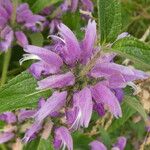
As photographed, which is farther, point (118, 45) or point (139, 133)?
point (139, 133)

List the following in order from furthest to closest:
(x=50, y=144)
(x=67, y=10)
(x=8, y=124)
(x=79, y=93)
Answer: (x=67, y=10) → (x=8, y=124) → (x=50, y=144) → (x=79, y=93)

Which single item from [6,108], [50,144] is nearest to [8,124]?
[50,144]

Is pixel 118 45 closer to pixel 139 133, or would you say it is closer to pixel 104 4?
pixel 104 4

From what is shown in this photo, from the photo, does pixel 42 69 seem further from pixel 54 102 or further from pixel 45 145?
pixel 45 145

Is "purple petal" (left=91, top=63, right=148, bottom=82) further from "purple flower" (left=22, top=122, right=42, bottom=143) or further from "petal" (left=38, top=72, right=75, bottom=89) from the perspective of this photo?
"purple flower" (left=22, top=122, right=42, bottom=143)

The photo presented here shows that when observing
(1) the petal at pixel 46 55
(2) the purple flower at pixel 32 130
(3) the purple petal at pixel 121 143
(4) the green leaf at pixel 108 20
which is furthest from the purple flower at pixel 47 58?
(3) the purple petal at pixel 121 143

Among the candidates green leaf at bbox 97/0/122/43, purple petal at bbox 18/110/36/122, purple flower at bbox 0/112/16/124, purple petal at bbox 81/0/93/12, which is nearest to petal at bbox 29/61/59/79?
green leaf at bbox 97/0/122/43

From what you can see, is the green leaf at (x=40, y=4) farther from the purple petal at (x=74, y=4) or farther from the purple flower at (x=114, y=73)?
the purple flower at (x=114, y=73)

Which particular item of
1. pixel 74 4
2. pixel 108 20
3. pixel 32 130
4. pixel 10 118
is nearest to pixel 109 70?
pixel 108 20
